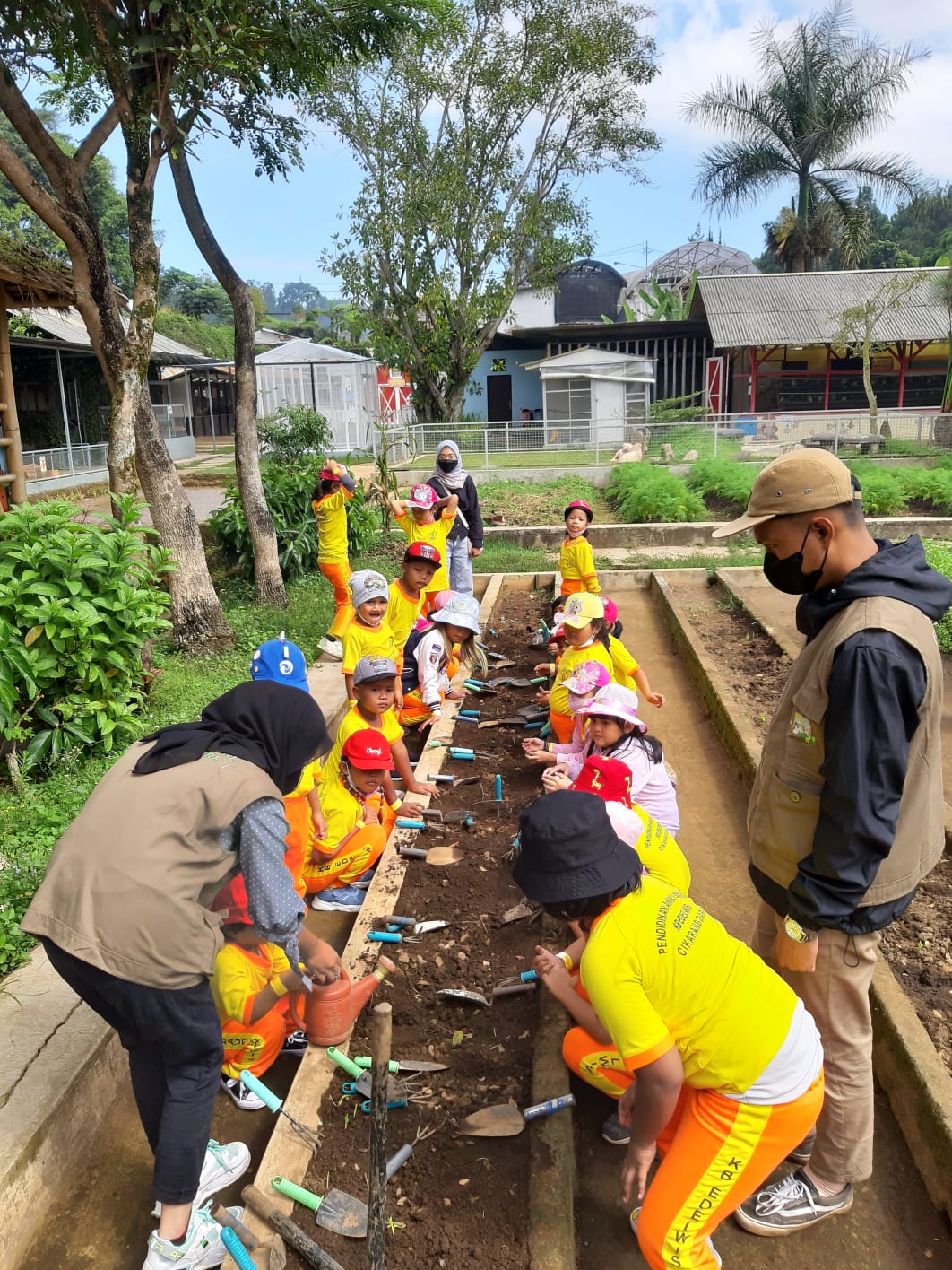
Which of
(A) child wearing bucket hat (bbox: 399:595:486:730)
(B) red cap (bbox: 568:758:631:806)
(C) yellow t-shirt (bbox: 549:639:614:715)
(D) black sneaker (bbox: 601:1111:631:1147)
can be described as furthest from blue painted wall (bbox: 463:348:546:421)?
(D) black sneaker (bbox: 601:1111:631:1147)

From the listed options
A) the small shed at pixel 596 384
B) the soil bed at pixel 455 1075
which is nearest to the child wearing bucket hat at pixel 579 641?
the soil bed at pixel 455 1075

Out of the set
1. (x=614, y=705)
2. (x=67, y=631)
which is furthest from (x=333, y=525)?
(x=614, y=705)

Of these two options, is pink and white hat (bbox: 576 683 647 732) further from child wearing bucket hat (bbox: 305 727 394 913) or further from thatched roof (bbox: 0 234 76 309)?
thatched roof (bbox: 0 234 76 309)

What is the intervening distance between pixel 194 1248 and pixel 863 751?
2203 mm

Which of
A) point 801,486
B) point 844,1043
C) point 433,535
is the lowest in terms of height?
point 844,1043

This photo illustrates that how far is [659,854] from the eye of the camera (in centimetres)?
327

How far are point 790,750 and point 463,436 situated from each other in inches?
662

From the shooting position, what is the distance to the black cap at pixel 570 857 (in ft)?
7.36

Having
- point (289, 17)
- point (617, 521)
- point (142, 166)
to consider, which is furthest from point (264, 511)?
point (617, 521)

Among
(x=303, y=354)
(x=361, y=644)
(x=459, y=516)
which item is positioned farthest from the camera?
(x=303, y=354)

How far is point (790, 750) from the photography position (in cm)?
250

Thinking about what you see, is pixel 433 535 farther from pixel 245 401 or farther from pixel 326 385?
pixel 326 385

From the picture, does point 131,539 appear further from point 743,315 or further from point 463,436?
point 743,315

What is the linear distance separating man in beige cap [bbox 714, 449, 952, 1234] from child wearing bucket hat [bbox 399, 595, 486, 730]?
3.68m
